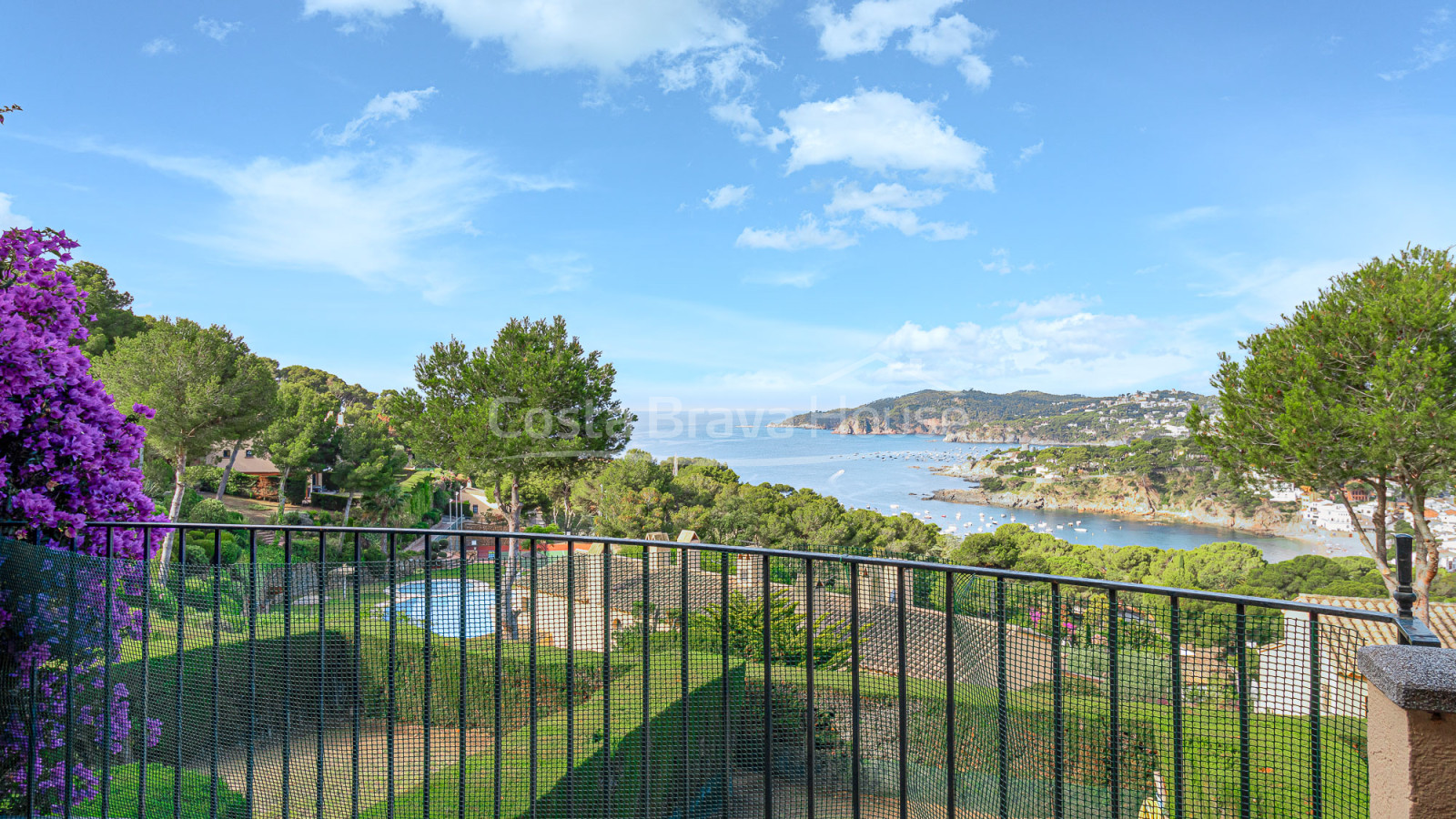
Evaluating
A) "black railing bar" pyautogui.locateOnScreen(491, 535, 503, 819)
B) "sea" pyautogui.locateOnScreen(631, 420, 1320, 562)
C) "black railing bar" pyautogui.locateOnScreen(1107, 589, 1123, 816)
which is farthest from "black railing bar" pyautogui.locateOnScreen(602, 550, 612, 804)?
"sea" pyautogui.locateOnScreen(631, 420, 1320, 562)

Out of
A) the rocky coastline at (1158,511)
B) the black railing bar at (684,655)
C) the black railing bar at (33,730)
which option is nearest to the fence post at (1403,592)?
the black railing bar at (684,655)

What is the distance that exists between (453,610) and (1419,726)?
213 cm

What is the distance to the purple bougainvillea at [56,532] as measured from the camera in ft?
7.52

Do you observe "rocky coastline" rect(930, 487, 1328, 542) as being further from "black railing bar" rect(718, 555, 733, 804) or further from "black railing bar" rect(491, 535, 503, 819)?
"black railing bar" rect(491, 535, 503, 819)

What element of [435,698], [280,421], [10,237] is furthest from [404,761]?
[280,421]

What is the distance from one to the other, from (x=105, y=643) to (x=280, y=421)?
27390mm

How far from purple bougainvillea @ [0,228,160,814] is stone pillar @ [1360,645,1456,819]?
320 cm

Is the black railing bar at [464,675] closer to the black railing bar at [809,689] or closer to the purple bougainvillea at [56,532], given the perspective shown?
the black railing bar at [809,689]

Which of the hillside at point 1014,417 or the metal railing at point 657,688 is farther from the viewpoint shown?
the hillside at point 1014,417

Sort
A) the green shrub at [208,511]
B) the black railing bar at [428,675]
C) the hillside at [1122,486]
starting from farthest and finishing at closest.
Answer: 1. the hillside at [1122,486]
2. the green shrub at [208,511]
3. the black railing bar at [428,675]

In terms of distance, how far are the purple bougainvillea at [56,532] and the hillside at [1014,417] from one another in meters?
36.3

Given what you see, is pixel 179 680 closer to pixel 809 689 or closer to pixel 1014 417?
pixel 809 689

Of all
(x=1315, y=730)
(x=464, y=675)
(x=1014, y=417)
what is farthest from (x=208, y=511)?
(x=1014, y=417)

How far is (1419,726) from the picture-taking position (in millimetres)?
1002
